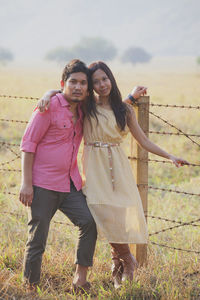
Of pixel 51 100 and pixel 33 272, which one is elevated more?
pixel 51 100

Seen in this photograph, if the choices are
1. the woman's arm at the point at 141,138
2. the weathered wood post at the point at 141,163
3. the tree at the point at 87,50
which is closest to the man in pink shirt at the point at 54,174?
the woman's arm at the point at 141,138

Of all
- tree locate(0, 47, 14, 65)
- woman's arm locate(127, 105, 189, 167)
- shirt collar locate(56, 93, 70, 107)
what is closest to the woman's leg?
woman's arm locate(127, 105, 189, 167)

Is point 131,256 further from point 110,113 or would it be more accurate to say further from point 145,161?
point 110,113

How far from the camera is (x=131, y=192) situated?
297cm

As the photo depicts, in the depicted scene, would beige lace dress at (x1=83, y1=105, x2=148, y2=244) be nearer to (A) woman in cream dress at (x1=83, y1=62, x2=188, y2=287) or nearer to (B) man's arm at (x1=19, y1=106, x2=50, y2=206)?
(A) woman in cream dress at (x1=83, y1=62, x2=188, y2=287)

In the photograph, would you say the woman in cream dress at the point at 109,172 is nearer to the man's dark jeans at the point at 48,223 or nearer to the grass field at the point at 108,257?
the man's dark jeans at the point at 48,223

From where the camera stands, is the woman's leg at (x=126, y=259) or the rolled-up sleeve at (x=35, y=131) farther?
the woman's leg at (x=126, y=259)

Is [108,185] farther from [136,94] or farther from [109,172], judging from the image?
[136,94]

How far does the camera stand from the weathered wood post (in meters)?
3.21

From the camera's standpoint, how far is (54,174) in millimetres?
2785

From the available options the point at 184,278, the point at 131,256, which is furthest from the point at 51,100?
the point at 184,278

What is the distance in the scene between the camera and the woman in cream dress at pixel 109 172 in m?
2.89

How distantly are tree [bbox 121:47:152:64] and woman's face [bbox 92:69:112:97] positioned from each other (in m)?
92.8

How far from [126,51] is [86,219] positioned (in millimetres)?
93720
